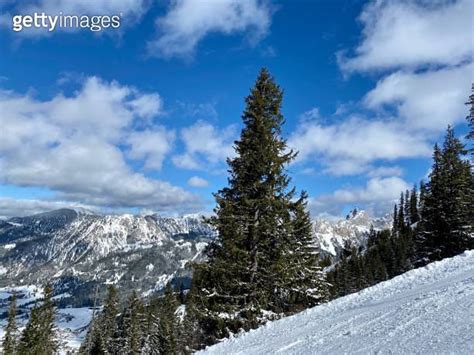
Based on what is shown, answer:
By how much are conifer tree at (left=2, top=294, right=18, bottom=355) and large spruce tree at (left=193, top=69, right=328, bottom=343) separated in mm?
47839

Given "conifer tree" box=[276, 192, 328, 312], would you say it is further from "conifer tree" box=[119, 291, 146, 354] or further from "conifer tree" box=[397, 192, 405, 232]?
"conifer tree" box=[397, 192, 405, 232]

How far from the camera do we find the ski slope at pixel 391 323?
8.33 m

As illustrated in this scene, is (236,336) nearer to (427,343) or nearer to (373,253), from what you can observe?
(427,343)

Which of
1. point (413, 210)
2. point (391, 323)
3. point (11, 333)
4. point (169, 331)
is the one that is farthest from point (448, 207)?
point (413, 210)

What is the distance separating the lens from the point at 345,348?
30.8 feet

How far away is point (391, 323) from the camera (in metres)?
10.2

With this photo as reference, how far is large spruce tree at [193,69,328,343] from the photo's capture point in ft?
60.9

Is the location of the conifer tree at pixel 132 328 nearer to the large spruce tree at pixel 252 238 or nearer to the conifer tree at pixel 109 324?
the conifer tree at pixel 109 324

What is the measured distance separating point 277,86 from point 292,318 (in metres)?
11.4

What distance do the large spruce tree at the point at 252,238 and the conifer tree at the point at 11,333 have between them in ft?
157

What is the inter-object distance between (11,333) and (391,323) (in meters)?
62.4

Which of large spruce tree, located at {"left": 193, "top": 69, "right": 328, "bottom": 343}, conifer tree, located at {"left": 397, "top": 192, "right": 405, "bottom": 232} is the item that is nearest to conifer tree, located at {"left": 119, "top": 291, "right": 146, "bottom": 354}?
large spruce tree, located at {"left": 193, "top": 69, "right": 328, "bottom": 343}

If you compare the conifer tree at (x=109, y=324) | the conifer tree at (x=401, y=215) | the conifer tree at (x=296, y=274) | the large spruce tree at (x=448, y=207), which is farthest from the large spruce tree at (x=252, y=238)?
the conifer tree at (x=401, y=215)

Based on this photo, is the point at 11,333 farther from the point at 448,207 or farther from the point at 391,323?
the point at 391,323
